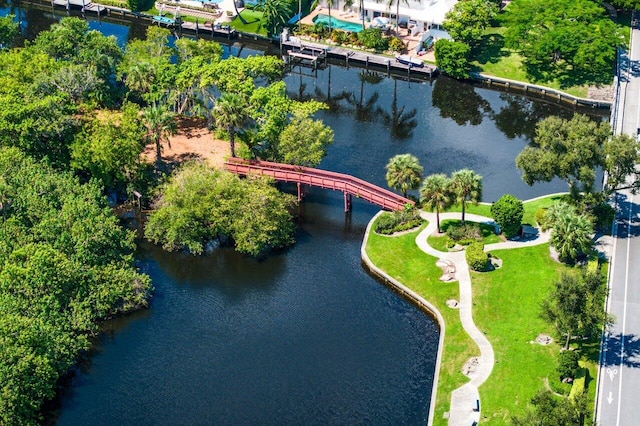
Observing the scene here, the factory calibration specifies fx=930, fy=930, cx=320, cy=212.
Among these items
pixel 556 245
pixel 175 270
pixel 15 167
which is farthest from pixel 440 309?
pixel 15 167

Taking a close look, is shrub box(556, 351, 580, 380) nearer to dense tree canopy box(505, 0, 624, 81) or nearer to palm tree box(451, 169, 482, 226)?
palm tree box(451, 169, 482, 226)


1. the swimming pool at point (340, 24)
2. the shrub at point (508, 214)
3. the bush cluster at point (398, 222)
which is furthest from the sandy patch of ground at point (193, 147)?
the swimming pool at point (340, 24)

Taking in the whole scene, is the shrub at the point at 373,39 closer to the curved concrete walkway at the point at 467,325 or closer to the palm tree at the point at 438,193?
the curved concrete walkway at the point at 467,325

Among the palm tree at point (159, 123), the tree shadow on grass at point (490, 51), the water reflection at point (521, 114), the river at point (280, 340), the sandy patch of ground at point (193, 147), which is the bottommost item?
the river at point (280, 340)

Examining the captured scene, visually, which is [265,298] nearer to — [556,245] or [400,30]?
[556,245]

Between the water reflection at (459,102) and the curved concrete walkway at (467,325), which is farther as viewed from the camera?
the water reflection at (459,102)

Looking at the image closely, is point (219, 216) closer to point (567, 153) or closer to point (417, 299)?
point (417, 299)
